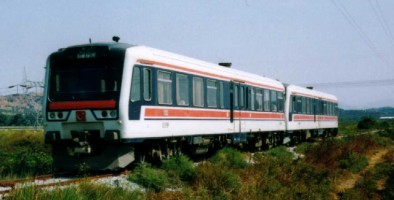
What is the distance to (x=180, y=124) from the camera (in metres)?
15.1

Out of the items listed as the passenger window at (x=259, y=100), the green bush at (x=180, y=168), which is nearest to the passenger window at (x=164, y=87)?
the green bush at (x=180, y=168)

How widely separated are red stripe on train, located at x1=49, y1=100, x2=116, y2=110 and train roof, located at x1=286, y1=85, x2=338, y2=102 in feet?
55.9

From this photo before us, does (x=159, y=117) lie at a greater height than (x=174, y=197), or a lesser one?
greater

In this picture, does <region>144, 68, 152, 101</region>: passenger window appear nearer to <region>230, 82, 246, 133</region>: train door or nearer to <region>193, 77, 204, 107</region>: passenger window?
<region>193, 77, 204, 107</region>: passenger window

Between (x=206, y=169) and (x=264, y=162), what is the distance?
4035 millimetres

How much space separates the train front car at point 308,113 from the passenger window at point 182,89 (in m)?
13.2

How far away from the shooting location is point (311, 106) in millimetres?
Result: 33844

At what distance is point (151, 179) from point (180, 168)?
7.08ft

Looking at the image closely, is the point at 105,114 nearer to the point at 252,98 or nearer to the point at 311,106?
the point at 252,98

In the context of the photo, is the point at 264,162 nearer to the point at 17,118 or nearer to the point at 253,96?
the point at 253,96

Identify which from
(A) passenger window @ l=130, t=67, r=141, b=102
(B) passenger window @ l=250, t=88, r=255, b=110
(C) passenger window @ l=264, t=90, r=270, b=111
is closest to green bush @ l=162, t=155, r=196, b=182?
(A) passenger window @ l=130, t=67, r=141, b=102

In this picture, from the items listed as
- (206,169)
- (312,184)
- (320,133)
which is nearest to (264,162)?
(312,184)

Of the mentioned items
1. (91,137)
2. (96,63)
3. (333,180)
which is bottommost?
(333,180)

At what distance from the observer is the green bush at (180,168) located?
12586 mm
